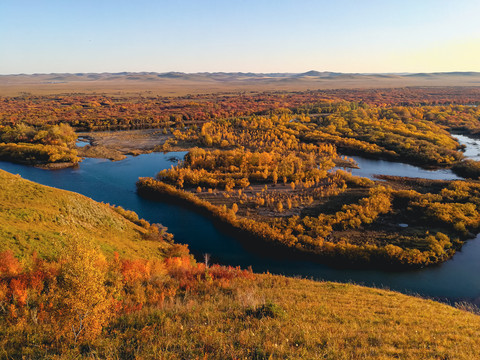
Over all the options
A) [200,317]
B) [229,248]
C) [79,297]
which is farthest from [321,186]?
[79,297]

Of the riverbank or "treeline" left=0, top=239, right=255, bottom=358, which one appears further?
the riverbank

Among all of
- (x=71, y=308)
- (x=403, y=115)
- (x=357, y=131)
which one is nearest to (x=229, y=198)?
(x=71, y=308)

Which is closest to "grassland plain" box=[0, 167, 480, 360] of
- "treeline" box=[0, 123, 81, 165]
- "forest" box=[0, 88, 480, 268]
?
"forest" box=[0, 88, 480, 268]

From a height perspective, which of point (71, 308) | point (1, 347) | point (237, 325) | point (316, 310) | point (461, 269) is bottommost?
point (461, 269)

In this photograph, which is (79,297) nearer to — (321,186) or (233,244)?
(233,244)

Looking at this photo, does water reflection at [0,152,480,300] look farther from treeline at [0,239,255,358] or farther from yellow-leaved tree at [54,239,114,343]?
yellow-leaved tree at [54,239,114,343]

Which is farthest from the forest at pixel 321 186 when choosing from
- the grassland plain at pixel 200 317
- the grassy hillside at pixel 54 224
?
the grassland plain at pixel 200 317

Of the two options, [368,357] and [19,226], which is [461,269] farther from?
[19,226]
